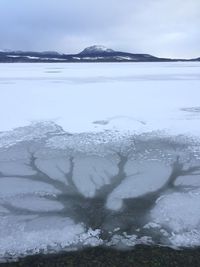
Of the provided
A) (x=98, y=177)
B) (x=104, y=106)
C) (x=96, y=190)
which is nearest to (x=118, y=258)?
(x=96, y=190)

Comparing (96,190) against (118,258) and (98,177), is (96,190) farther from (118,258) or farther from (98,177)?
(118,258)

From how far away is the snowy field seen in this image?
472cm

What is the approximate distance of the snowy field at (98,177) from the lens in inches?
186

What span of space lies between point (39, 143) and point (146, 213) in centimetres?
378

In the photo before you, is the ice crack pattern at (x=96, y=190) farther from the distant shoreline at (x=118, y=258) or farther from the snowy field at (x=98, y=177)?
the distant shoreline at (x=118, y=258)

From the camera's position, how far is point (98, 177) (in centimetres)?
651

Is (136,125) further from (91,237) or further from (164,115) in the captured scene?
(91,237)

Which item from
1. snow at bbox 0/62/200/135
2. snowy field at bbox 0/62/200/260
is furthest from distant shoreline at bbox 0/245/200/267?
snow at bbox 0/62/200/135

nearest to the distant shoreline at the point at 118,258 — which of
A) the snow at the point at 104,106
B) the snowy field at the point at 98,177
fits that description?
the snowy field at the point at 98,177

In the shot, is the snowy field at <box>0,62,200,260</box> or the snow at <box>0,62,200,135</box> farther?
the snow at <box>0,62,200,135</box>

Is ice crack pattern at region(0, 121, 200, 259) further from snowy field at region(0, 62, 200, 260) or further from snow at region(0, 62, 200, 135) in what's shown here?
snow at region(0, 62, 200, 135)

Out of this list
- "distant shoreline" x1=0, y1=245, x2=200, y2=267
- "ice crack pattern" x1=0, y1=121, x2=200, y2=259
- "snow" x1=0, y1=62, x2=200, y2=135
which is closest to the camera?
"distant shoreline" x1=0, y1=245, x2=200, y2=267

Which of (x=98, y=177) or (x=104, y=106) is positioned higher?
(x=98, y=177)

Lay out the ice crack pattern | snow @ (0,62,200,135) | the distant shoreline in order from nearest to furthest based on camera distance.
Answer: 1. the distant shoreline
2. the ice crack pattern
3. snow @ (0,62,200,135)
